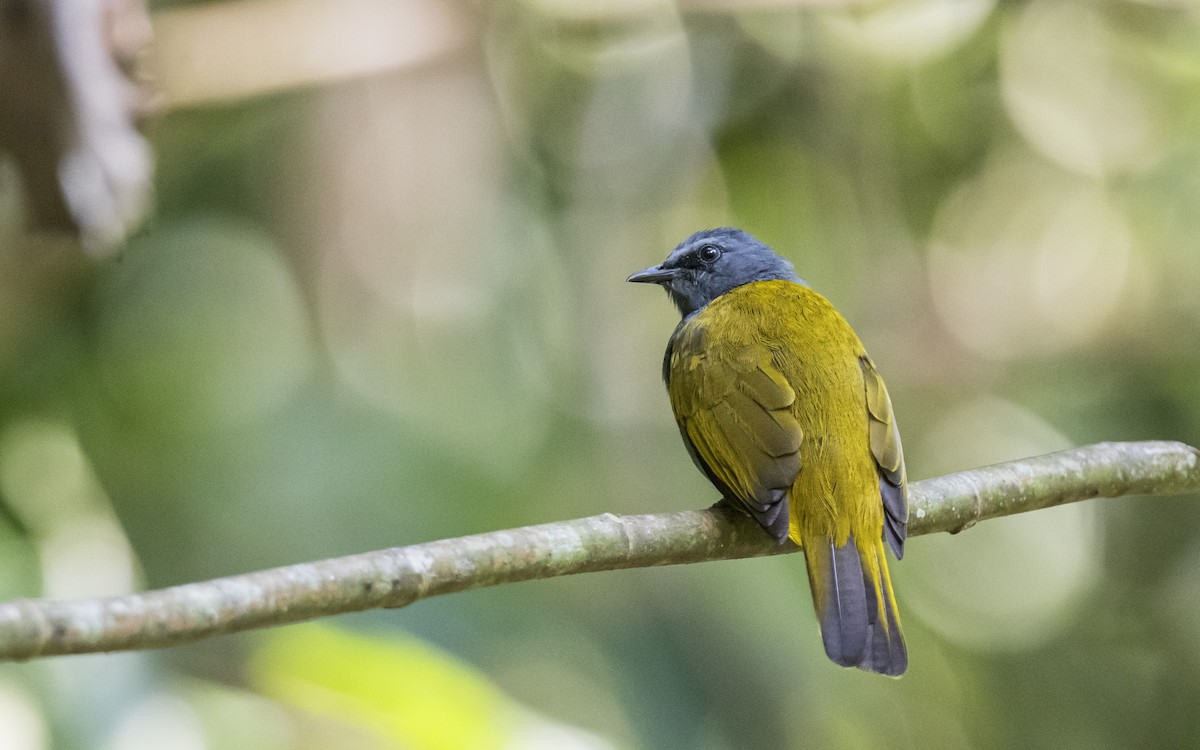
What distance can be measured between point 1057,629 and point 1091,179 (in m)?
2.40

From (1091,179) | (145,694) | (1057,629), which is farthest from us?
(1091,179)

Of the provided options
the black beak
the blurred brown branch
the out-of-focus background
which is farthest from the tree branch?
the blurred brown branch

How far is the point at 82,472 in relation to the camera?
15.1 ft

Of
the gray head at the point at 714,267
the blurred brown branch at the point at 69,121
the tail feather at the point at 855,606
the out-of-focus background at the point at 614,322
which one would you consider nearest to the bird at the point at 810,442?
the tail feather at the point at 855,606

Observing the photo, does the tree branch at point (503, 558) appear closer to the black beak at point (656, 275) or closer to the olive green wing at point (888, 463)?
the olive green wing at point (888, 463)

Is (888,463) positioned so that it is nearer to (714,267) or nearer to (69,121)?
(714,267)


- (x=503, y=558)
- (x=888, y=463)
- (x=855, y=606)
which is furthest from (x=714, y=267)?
(x=503, y=558)

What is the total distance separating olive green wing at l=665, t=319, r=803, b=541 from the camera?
112 inches

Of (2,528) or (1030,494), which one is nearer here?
(1030,494)

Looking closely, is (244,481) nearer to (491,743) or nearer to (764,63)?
(491,743)

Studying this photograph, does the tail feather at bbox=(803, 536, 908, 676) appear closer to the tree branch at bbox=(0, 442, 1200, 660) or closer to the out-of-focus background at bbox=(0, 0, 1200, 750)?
the tree branch at bbox=(0, 442, 1200, 660)

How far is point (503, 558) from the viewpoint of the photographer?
2139 millimetres

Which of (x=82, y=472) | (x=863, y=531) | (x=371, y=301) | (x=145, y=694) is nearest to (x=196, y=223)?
(x=371, y=301)

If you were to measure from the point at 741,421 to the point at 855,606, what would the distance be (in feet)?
1.81
